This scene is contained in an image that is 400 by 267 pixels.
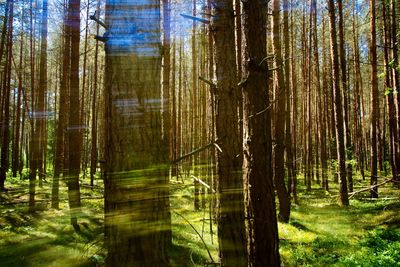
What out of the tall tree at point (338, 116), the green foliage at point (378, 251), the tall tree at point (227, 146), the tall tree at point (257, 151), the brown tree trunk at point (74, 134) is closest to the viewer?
the tall tree at point (227, 146)

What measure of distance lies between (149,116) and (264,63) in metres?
2.39

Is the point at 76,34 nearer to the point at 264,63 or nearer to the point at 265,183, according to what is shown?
the point at 264,63

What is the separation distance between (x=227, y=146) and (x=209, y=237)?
6.20 m

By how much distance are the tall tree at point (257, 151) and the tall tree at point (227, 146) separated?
0.84ft

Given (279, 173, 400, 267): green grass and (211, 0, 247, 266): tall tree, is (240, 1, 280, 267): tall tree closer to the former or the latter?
(211, 0, 247, 266): tall tree

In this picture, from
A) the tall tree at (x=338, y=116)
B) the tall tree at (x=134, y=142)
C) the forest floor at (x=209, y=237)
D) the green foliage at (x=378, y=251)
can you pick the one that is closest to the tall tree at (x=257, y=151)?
the forest floor at (x=209, y=237)

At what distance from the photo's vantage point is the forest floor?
6699mm

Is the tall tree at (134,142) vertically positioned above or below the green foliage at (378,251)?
above

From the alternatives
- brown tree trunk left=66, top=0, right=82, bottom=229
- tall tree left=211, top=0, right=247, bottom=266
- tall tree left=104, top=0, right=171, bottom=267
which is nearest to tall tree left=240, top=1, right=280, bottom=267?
tall tree left=211, top=0, right=247, bottom=266

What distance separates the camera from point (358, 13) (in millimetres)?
25703

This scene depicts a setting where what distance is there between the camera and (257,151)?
12.5ft

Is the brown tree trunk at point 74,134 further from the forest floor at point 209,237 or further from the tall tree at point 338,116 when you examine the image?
the tall tree at point 338,116

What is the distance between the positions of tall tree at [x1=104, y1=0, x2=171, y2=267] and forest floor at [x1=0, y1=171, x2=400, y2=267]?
278cm

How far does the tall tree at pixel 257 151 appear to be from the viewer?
3.75m
